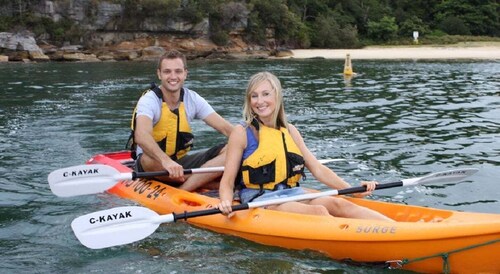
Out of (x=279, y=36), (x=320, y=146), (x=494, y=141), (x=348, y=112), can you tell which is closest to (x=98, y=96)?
(x=348, y=112)

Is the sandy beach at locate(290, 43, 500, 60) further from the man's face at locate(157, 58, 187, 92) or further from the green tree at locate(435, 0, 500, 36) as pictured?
the man's face at locate(157, 58, 187, 92)

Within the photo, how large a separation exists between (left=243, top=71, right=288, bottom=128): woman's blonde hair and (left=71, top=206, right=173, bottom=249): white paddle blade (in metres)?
1.04

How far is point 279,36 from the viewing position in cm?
4519

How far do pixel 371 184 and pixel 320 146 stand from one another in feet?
13.5

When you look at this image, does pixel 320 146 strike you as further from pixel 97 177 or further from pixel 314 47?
pixel 314 47

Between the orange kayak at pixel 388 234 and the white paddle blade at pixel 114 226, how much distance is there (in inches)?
25.6

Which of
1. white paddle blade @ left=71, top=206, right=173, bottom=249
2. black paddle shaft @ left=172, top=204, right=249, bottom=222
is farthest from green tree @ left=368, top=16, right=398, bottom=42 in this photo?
white paddle blade @ left=71, top=206, right=173, bottom=249

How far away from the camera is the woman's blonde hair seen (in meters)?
4.30

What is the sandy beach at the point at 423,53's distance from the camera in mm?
37700

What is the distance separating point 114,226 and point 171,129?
1.49m

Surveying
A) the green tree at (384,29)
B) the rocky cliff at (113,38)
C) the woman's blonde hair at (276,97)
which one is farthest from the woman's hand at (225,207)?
the green tree at (384,29)

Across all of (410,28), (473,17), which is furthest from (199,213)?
(473,17)

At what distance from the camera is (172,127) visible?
222 inches

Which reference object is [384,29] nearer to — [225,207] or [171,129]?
[171,129]
